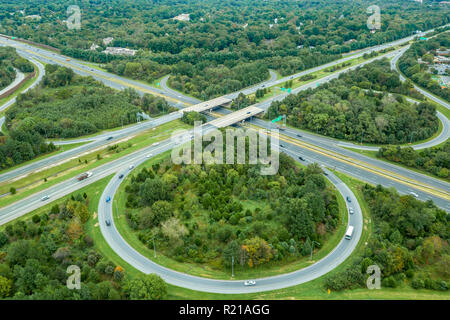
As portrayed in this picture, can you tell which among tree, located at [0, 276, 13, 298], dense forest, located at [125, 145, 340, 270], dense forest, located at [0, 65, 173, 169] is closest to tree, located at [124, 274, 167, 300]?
dense forest, located at [125, 145, 340, 270]

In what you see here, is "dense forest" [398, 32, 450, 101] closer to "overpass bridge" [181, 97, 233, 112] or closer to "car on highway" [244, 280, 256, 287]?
"overpass bridge" [181, 97, 233, 112]

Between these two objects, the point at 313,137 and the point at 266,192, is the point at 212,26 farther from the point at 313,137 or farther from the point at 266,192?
the point at 266,192

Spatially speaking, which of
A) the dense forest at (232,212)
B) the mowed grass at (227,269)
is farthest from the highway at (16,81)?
the mowed grass at (227,269)

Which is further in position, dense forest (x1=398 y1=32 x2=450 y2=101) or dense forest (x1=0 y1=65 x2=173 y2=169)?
dense forest (x1=398 y1=32 x2=450 y2=101)

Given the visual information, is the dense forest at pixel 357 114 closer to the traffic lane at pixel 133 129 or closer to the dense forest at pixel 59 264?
the traffic lane at pixel 133 129

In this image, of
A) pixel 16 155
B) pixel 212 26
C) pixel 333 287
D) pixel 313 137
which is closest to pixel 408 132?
pixel 313 137

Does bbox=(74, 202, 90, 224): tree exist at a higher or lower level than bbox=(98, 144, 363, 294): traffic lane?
higher

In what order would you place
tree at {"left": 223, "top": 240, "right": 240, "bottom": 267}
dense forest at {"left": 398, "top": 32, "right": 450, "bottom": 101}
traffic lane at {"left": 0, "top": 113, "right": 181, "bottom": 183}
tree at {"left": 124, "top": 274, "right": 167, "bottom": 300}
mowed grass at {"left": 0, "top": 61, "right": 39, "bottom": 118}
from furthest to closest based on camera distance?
dense forest at {"left": 398, "top": 32, "right": 450, "bottom": 101}
mowed grass at {"left": 0, "top": 61, "right": 39, "bottom": 118}
traffic lane at {"left": 0, "top": 113, "right": 181, "bottom": 183}
tree at {"left": 223, "top": 240, "right": 240, "bottom": 267}
tree at {"left": 124, "top": 274, "right": 167, "bottom": 300}
